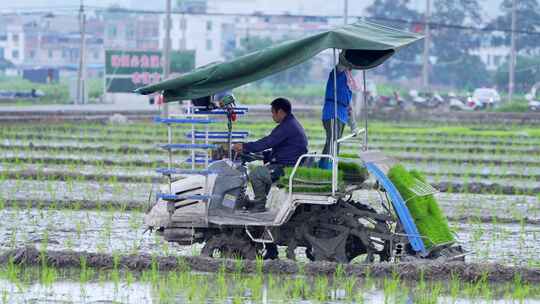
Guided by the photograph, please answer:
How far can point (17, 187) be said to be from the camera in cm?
1623

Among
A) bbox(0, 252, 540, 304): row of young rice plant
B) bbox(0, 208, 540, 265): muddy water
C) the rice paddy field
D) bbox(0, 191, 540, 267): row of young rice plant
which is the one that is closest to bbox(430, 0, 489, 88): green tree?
the rice paddy field

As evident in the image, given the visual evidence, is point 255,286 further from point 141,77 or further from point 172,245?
point 141,77

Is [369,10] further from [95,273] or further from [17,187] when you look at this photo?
[95,273]

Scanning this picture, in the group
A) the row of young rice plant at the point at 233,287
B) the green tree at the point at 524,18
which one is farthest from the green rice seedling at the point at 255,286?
the green tree at the point at 524,18

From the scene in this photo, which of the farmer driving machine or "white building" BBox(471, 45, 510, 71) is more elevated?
"white building" BBox(471, 45, 510, 71)

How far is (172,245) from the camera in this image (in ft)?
37.3

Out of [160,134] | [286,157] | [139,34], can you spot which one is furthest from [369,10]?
[286,157]

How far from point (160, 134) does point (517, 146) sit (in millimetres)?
7934

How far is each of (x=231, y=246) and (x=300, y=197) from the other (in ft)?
2.67

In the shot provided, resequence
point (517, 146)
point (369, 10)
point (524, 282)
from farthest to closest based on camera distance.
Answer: point (369, 10) < point (517, 146) < point (524, 282)

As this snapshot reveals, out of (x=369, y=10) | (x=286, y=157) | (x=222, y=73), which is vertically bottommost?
(x=286, y=157)

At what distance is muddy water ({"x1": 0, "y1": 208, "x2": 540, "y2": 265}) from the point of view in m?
11.0

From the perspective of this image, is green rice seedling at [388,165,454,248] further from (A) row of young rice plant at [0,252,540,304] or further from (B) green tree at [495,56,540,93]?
(B) green tree at [495,56,540,93]

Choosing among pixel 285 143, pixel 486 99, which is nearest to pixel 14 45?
pixel 486 99
